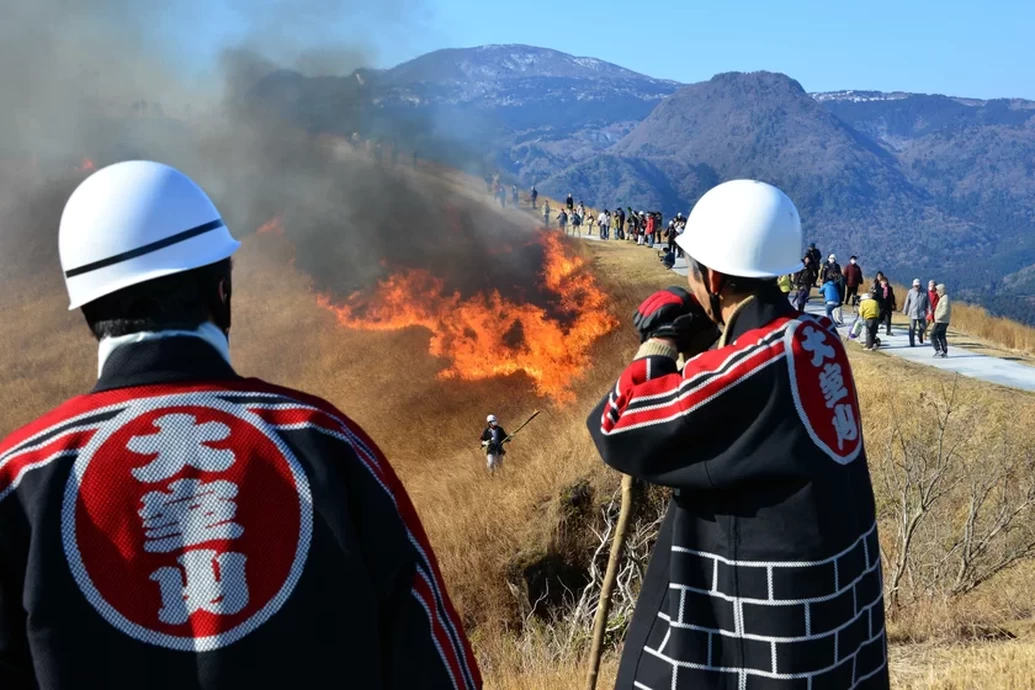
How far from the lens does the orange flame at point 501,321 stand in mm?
21828

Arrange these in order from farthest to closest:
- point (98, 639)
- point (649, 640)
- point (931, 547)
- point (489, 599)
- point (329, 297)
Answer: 1. point (329, 297)
2. point (489, 599)
3. point (931, 547)
4. point (649, 640)
5. point (98, 639)

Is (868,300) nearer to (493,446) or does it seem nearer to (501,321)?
(493,446)

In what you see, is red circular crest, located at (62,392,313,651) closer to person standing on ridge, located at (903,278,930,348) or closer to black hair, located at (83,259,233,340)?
black hair, located at (83,259,233,340)

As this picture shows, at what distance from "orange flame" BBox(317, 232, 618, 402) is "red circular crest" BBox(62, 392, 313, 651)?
58.2ft

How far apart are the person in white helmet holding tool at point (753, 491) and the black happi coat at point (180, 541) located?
1023mm

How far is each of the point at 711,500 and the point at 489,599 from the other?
9492mm

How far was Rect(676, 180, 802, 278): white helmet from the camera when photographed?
7.80ft

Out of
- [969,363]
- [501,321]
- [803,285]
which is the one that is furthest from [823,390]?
[501,321]

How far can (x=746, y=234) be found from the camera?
7.83 ft

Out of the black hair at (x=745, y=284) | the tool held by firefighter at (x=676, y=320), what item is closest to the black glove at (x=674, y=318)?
the tool held by firefighter at (x=676, y=320)

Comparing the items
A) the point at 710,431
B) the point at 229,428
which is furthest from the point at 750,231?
the point at 229,428

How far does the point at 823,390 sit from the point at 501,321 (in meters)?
23.8

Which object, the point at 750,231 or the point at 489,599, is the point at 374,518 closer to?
the point at 750,231

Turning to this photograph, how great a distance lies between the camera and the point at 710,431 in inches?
84.7
